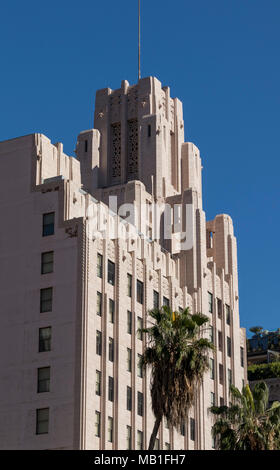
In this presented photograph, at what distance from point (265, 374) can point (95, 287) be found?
58.0m

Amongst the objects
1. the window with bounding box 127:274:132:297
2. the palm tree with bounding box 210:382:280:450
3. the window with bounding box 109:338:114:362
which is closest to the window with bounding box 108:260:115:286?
the window with bounding box 127:274:132:297

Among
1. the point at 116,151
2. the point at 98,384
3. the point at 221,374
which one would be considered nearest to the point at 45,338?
the point at 98,384

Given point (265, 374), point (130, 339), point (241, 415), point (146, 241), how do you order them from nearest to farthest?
point (241, 415) < point (130, 339) < point (146, 241) < point (265, 374)

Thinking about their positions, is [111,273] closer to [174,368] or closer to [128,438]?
[128,438]

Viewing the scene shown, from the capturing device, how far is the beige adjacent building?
73.9m

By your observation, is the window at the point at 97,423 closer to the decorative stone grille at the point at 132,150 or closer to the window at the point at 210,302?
the window at the point at 210,302

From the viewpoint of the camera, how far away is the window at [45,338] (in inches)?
2977

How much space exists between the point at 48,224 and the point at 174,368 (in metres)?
22.6

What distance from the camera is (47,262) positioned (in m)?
78.4

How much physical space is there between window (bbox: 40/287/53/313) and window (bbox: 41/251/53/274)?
1493mm

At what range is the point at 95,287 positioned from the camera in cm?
7712

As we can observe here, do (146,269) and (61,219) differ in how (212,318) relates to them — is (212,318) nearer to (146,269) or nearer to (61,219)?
(146,269)
